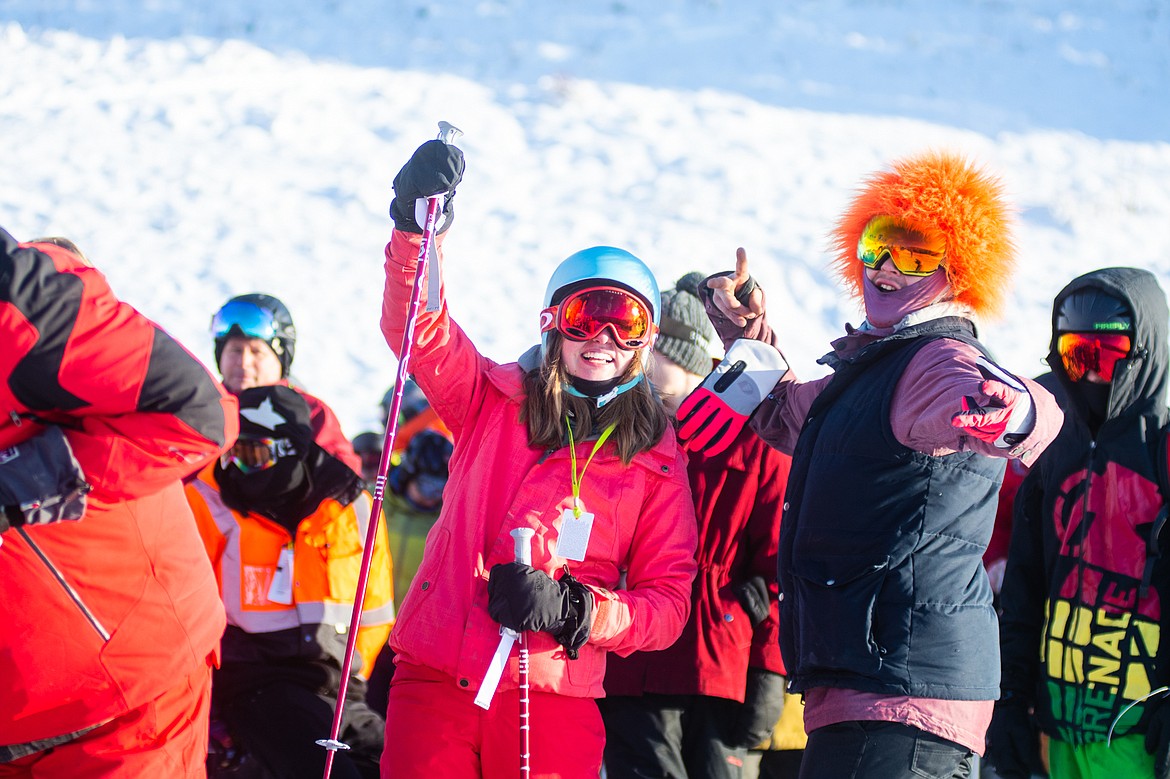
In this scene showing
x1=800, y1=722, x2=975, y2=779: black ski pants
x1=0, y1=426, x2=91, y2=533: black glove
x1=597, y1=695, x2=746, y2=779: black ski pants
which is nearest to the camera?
x1=0, y1=426, x2=91, y2=533: black glove

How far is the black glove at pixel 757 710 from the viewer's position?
13.5 ft

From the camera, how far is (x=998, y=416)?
268cm

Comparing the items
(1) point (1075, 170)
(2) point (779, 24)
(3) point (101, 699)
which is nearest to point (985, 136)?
(1) point (1075, 170)

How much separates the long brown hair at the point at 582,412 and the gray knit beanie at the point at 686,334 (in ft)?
3.49

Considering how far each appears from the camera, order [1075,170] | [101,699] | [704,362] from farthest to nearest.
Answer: [1075,170], [704,362], [101,699]

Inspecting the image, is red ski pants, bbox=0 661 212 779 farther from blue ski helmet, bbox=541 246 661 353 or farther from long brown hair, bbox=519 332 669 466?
blue ski helmet, bbox=541 246 661 353

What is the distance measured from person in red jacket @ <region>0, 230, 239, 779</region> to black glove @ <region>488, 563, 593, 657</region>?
2.48 ft

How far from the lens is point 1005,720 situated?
4.04 metres

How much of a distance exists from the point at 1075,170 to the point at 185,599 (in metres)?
15.3

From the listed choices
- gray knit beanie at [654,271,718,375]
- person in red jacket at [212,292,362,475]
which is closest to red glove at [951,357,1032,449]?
gray knit beanie at [654,271,718,375]

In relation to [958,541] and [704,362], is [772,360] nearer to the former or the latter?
[704,362]

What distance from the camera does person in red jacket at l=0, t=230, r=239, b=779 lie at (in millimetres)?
2537

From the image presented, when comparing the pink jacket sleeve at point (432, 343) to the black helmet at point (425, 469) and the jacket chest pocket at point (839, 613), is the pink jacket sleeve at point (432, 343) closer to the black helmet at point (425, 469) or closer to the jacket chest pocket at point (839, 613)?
the jacket chest pocket at point (839, 613)

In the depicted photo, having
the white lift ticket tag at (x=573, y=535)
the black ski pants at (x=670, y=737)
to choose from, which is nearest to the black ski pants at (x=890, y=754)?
the white lift ticket tag at (x=573, y=535)
